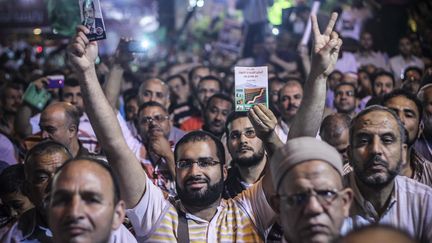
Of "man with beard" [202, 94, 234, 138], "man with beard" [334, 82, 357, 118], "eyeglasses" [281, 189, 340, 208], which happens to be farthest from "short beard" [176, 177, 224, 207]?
"man with beard" [334, 82, 357, 118]

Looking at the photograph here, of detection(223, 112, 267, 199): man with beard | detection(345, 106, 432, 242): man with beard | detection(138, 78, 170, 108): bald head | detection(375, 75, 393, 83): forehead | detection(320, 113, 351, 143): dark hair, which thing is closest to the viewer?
detection(345, 106, 432, 242): man with beard

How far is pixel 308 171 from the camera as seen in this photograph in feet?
10.1

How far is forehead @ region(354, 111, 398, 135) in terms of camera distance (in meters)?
4.11

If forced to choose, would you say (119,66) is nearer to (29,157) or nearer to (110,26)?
(29,157)

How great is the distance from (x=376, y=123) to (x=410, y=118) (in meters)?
1.51

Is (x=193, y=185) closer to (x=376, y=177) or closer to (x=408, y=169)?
(x=376, y=177)

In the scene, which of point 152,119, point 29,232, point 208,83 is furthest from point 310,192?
point 208,83

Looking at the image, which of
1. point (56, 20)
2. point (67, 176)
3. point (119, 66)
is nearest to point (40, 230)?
point (67, 176)

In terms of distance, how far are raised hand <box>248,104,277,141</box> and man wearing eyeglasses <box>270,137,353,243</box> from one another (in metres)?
0.57

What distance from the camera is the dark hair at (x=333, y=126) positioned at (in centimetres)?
583

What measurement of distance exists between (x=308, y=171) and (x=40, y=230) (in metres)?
1.79

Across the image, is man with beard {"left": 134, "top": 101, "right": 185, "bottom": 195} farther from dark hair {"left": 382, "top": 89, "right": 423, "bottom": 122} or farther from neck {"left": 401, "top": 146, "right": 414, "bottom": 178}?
dark hair {"left": 382, "top": 89, "right": 423, "bottom": 122}

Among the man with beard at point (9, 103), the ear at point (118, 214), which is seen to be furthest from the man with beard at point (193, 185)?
the man with beard at point (9, 103)

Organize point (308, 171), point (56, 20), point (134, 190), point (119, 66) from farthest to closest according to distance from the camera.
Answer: point (56, 20) < point (119, 66) < point (134, 190) < point (308, 171)
